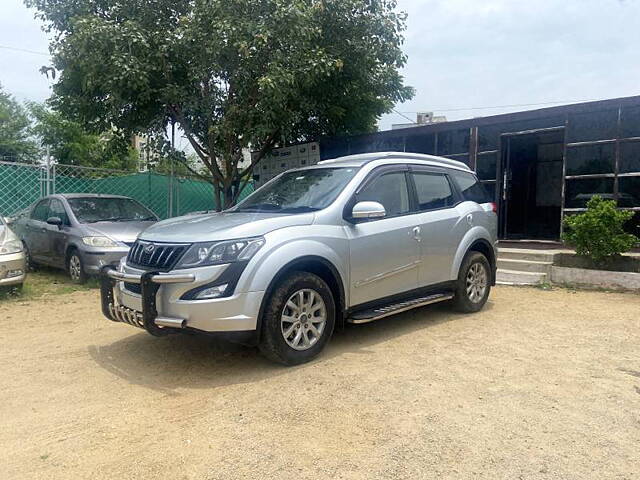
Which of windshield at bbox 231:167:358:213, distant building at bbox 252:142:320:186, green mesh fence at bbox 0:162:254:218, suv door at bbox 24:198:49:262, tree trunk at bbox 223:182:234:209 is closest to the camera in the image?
windshield at bbox 231:167:358:213

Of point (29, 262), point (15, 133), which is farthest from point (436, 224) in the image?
point (15, 133)

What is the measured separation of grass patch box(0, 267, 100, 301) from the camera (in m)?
7.53

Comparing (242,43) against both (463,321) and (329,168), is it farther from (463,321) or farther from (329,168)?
(463,321)

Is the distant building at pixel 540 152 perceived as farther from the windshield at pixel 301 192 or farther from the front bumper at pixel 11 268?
the front bumper at pixel 11 268

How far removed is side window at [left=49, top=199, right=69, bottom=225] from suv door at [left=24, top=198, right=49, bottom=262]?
0.18 metres

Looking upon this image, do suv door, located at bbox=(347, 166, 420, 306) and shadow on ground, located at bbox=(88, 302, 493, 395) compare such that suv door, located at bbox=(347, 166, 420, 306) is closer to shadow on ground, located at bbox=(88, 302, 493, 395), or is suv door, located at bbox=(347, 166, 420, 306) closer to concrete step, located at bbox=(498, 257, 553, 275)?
shadow on ground, located at bbox=(88, 302, 493, 395)

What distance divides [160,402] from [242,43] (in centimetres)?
627

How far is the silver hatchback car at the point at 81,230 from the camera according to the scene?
25.9 ft

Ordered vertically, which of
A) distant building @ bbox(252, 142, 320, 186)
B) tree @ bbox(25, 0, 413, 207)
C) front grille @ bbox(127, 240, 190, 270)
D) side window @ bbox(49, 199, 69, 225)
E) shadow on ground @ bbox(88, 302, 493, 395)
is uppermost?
tree @ bbox(25, 0, 413, 207)

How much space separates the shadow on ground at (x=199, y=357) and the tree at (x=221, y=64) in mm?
4888

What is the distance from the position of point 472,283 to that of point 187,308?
3627mm

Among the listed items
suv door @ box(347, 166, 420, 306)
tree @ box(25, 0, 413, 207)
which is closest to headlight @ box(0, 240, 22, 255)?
tree @ box(25, 0, 413, 207)

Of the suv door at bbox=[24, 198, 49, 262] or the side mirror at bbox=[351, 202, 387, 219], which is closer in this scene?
the side mirror at bbox=[351, 202, 387, 219]

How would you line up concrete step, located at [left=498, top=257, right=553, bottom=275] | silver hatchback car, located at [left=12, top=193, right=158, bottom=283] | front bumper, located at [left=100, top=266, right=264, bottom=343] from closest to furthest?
front bumper, located at [left=100, top=266, right=264, bottom=343] < silver hatchback car, located at [left=12, top=193, right=158, bottom=283] < concrete step, located at [left=498, top=257, right=553, bottom=275]
